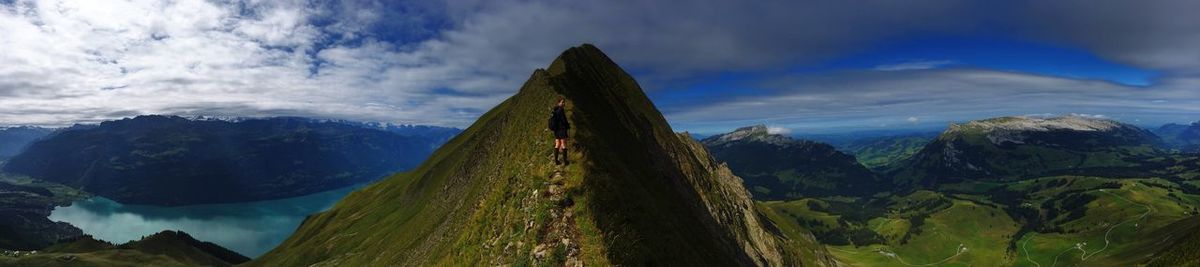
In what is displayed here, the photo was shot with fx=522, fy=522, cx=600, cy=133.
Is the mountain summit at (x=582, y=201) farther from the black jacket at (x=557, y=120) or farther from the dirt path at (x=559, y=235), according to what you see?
the black jacket at (x=557, y=120)

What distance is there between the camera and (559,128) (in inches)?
1347

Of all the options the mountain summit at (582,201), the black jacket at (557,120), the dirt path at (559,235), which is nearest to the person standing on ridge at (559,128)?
the black jacket at (557,120)

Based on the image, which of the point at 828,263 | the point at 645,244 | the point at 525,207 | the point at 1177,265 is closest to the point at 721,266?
the point at 645,244

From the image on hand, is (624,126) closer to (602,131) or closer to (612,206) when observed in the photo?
(602,131)

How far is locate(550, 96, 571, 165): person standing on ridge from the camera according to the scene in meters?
33.8

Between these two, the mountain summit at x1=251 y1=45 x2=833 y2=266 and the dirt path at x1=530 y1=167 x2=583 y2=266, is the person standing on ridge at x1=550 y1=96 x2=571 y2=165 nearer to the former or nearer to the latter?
the mountain summit at x1=251 y1=45 x2=833 y2=266

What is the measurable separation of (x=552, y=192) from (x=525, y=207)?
6.76 ft

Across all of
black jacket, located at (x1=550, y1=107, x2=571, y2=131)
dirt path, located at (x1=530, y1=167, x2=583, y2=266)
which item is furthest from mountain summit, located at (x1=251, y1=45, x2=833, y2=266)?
black jacket, located at (x1=550, y1=107, x2=571, y2=131)

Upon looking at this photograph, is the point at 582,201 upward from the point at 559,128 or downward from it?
downward

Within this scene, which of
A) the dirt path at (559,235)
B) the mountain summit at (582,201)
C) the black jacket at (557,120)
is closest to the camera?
the dirt path at (559,235)

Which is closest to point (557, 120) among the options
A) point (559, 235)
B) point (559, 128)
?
point (559, 128)

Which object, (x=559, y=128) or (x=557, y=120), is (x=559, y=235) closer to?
(x=559, y=128)

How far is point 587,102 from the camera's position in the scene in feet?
180

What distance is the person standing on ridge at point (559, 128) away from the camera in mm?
33812
